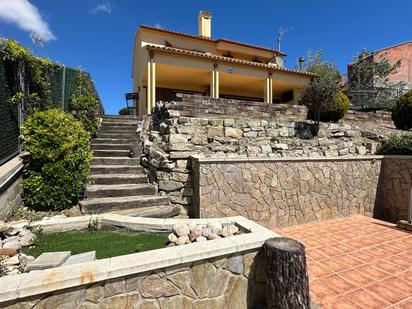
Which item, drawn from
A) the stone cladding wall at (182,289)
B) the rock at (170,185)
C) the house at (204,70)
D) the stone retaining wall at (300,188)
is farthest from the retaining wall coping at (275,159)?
the house at (204,70)

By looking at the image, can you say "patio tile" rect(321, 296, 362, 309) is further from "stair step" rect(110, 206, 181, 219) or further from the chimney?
the chimney

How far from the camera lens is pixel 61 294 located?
1882 millimetres

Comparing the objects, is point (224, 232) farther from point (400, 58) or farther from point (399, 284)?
point (400, 58)

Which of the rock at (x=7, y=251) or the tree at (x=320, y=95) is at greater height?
the tree at (x=320, y=95)

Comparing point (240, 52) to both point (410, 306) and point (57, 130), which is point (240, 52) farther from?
point (410, 306)

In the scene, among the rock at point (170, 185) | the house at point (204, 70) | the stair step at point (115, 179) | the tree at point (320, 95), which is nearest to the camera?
the stair step at point (115, 179)

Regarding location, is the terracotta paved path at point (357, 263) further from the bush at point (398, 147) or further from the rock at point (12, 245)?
the rock at point (12, 245)

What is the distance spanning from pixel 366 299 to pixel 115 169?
16.6ft

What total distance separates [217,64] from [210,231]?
1037 centimetres

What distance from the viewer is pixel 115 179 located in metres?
5.11

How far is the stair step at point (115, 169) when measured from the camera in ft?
17.4

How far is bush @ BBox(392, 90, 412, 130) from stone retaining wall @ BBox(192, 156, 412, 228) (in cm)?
428

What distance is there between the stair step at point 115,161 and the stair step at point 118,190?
931 millimetres

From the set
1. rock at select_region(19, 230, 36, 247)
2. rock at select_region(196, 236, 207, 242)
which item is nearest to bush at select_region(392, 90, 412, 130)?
rock at select_region(196, 236, 207, 242)
